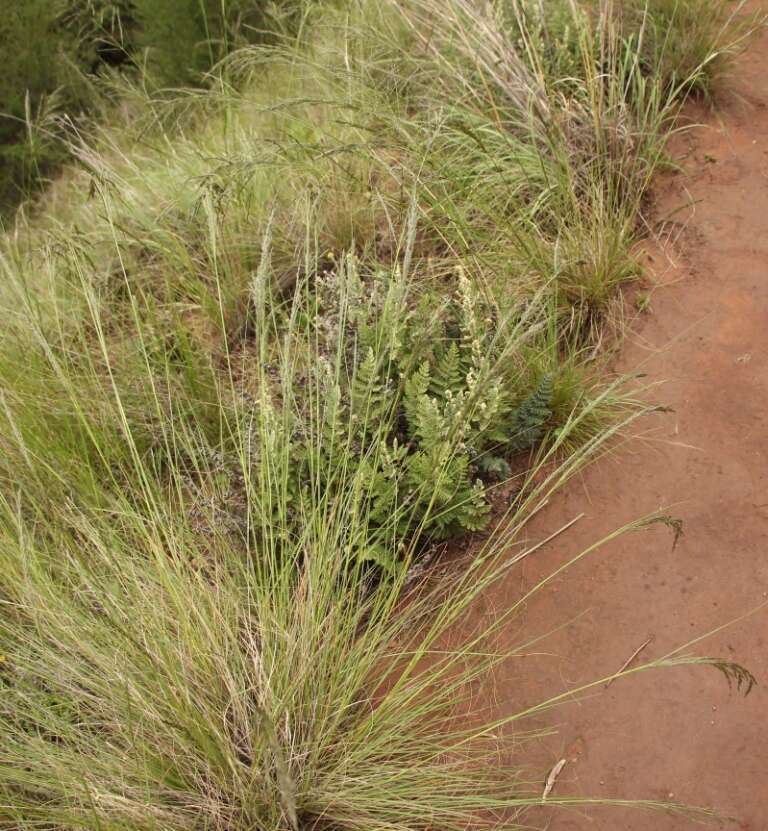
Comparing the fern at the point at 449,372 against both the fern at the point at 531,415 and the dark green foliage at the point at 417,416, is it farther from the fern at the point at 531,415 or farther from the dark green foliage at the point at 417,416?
the fern at the point at 531,415

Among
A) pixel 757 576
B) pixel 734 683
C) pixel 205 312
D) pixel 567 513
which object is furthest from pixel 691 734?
pixel 205 312

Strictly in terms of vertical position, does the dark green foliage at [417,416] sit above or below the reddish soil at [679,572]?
above

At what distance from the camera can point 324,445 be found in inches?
94.2

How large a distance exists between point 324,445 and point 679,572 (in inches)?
38.0

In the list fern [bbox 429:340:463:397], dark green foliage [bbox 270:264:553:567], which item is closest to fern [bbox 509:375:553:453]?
dark green foliage [bbox 270:264:553:567]

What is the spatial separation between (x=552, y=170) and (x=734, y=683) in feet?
5.82

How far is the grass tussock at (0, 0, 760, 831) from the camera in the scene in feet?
6.30

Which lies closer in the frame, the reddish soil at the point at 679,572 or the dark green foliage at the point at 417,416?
the reddish soil at the point at 679,572

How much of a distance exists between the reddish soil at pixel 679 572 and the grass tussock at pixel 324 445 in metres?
0.10

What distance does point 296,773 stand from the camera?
1901 millimetres

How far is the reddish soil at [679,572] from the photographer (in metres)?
2.04

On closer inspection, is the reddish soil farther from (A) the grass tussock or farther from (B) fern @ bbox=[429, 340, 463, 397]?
(B) fern @ bbox=[429, 340, 463, 397]

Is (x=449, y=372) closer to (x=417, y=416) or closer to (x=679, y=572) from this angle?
(x=417, y=416)

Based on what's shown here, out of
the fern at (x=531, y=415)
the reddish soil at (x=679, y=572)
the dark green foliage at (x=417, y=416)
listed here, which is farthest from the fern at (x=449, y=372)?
the reddish soil at (x=679, y=572)
